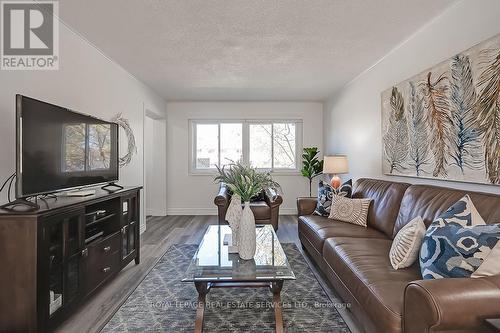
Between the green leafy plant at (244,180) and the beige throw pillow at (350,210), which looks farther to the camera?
the beige throw pillow at (350,210)

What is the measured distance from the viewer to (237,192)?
7.39ft

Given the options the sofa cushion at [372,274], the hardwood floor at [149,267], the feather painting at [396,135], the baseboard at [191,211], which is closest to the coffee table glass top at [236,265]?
the sofa cushion at [372,274]

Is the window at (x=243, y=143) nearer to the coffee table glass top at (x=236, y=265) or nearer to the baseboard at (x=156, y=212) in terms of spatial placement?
the baseboard at (x=156, y=212)

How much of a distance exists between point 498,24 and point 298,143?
4275mm

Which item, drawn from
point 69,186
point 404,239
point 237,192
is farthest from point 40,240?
point 404,239

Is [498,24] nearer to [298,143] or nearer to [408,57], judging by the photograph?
[408,57]

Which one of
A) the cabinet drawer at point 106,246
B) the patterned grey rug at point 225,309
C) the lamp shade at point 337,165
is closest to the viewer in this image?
the patterned grey rug at point 225,309

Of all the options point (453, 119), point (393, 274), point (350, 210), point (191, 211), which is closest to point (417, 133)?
point (453, 119)

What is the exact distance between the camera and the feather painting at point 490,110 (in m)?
1.89

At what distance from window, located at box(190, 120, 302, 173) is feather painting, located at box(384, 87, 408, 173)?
283 cm

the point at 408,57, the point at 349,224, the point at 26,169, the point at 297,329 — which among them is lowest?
the point at 297,329

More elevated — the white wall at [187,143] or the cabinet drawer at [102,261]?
the white wall at [187,143]

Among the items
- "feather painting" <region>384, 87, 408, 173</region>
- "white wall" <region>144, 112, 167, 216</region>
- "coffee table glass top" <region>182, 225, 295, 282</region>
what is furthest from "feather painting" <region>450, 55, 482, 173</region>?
"white wall" <region>144, 112, 167, 216</region>

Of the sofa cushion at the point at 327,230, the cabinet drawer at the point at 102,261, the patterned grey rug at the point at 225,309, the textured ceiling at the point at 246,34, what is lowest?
the patterned grey rug at the point at 225,309
